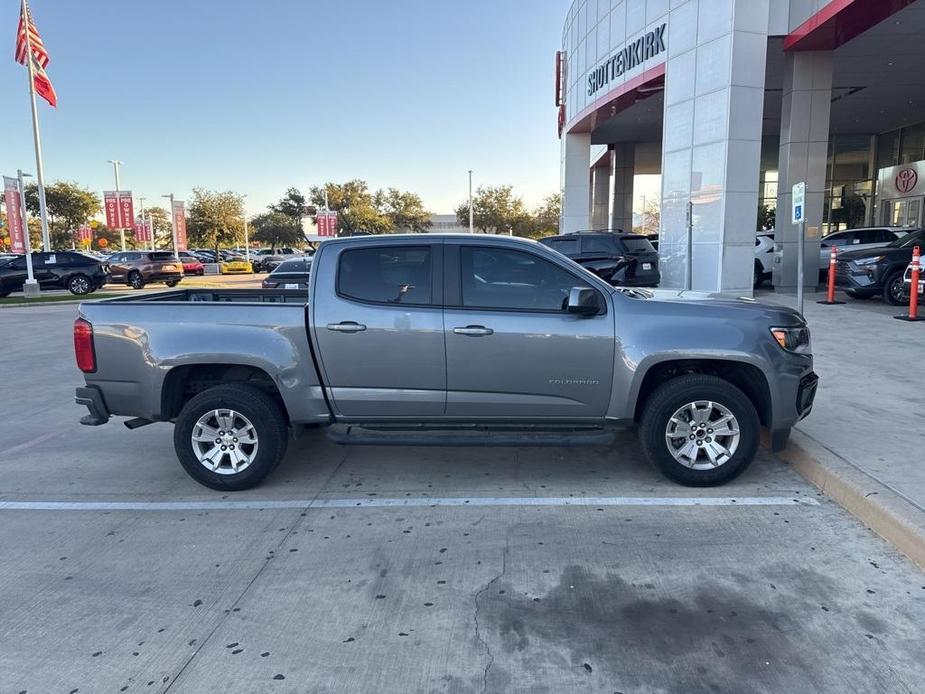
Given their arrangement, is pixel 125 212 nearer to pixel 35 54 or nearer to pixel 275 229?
pixel 35 54

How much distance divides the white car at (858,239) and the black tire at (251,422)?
18780 millimetres

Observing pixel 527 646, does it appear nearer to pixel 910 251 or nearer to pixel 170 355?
pixel 170 355

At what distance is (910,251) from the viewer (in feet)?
46.5

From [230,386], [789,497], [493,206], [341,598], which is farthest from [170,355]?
[493,206]

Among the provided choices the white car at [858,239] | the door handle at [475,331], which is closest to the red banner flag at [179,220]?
the white car at [858,239]

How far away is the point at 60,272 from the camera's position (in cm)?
2675

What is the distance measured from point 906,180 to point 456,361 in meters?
32.6

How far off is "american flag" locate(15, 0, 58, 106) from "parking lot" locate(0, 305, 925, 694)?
81.4 feet

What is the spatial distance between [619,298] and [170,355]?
3279 mm

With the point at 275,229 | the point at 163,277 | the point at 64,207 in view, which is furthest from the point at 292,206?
the point at 163,277

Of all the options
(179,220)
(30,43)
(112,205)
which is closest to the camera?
(30,43)

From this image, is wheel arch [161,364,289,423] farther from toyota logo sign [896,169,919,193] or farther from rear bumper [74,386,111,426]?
toyota logo sign [896,169,919,193]

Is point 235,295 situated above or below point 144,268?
above

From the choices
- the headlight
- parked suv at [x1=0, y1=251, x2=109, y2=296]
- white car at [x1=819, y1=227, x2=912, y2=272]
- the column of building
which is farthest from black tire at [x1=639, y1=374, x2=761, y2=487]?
parked suv at [x1=0, y1=251, x2=109, y2=296]
